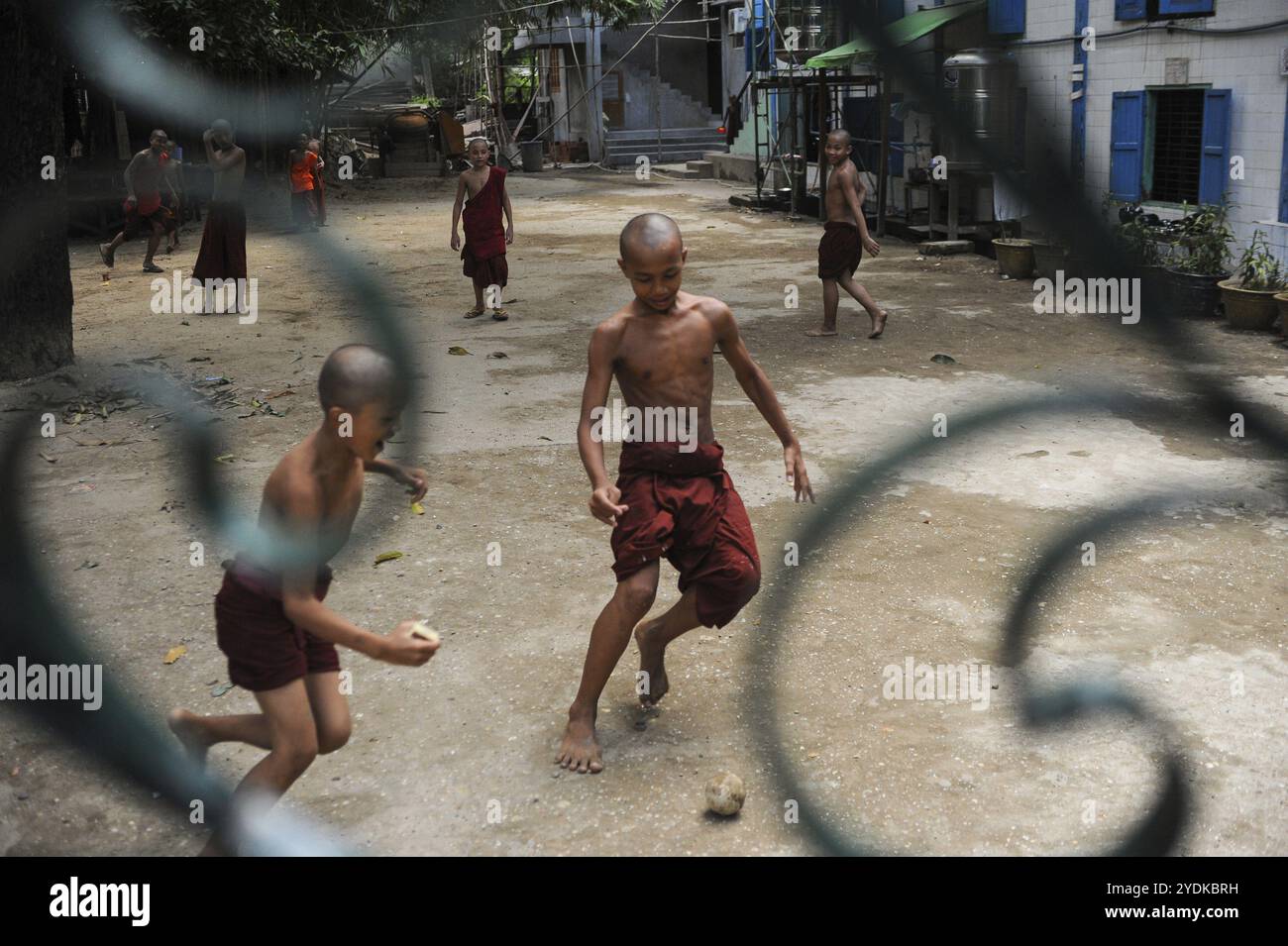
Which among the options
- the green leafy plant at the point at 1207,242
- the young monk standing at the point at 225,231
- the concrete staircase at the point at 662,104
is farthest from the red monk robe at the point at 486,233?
the concrete staircase at the point at 662,104

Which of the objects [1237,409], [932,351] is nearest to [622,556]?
[1237,409]

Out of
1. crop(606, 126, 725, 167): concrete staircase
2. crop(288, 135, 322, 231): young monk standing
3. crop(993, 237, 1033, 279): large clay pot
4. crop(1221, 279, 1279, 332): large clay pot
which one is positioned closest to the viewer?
crop(1221, 279, 1279, 332): large clay pot

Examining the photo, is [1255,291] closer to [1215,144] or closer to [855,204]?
[1215,144]

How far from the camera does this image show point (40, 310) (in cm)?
782

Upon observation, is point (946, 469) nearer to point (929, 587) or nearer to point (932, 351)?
point (929, 587)

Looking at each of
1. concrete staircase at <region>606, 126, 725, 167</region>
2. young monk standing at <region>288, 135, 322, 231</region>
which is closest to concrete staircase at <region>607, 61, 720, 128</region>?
concrete staircase at <region>606, 126, 725, 167</region>

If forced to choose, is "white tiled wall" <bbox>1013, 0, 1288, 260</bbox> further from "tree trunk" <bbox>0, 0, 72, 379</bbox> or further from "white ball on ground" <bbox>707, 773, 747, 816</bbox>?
"white ball on ground" <bbox>707, 773, 747, 816</bbox>

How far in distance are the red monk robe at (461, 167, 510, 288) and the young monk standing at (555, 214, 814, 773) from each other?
6.67m

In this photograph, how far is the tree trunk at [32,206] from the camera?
24.4 feet

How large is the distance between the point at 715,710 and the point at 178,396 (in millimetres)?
5060

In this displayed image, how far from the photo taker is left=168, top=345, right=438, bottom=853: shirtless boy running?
8.04 feet

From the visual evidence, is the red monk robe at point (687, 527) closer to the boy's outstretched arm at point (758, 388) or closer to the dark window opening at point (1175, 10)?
the boy's outstretched arm at point (758, 388)

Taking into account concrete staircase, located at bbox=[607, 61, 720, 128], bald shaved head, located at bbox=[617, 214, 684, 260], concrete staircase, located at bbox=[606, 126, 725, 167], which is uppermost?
concrete staircase, located at bbox=[607, 61, 720, 128]
